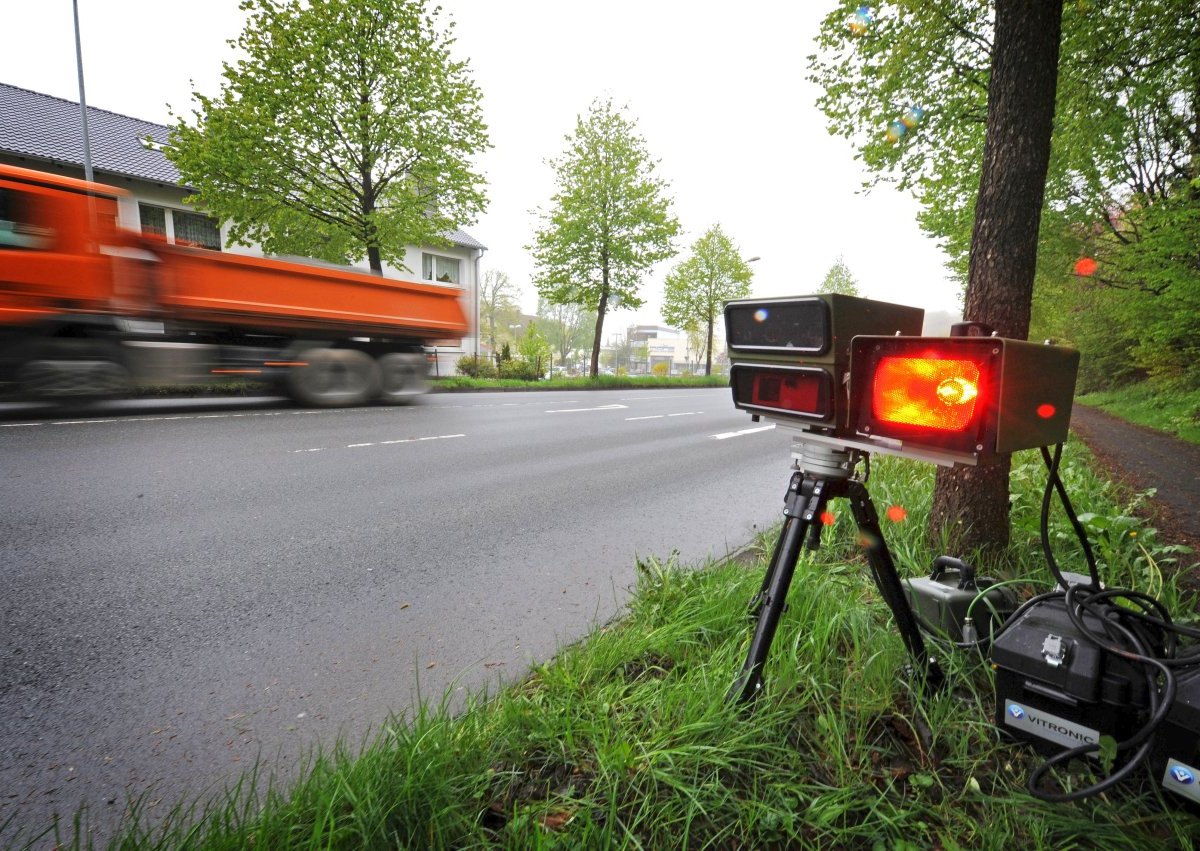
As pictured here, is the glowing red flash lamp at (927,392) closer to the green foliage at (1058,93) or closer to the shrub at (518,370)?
the green foliage at (1058,93)

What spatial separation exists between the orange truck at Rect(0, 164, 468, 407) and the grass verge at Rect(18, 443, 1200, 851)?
26.5 feet

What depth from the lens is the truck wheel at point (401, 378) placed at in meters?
10.6

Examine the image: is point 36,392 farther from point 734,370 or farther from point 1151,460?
point 1151,460

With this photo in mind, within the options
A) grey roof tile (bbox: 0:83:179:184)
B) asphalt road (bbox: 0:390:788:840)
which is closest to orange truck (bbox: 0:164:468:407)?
asphalt road (bbox: 0:390:788:840)

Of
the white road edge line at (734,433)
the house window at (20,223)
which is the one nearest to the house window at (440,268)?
the house window at (20,223)

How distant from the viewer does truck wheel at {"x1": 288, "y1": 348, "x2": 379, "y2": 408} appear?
934cm

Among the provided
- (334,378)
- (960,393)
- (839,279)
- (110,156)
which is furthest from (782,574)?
(839,279)

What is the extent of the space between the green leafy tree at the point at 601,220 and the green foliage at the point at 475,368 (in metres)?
4.01

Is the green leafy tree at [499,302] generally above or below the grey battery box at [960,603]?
above

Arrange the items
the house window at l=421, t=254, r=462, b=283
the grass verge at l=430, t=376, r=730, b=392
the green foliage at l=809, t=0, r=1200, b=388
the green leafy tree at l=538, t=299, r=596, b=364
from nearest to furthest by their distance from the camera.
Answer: the green foliage at l=809, t=0, r=1200, b=388
the grass verge at l=430, t=376, r=730, b=392
the house window at l=421, t=254, r=462, b=283
the green leafy tree at l=538, t=299, r=596, b=364

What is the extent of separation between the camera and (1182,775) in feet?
4.10

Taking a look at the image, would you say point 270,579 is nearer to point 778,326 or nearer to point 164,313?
point 778,326

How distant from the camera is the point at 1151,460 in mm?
7531

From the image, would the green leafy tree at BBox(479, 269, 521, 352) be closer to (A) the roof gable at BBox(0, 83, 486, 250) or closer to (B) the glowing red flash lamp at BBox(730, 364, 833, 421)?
(A) the roof gable at BBox(0, 83, 486, 250)
